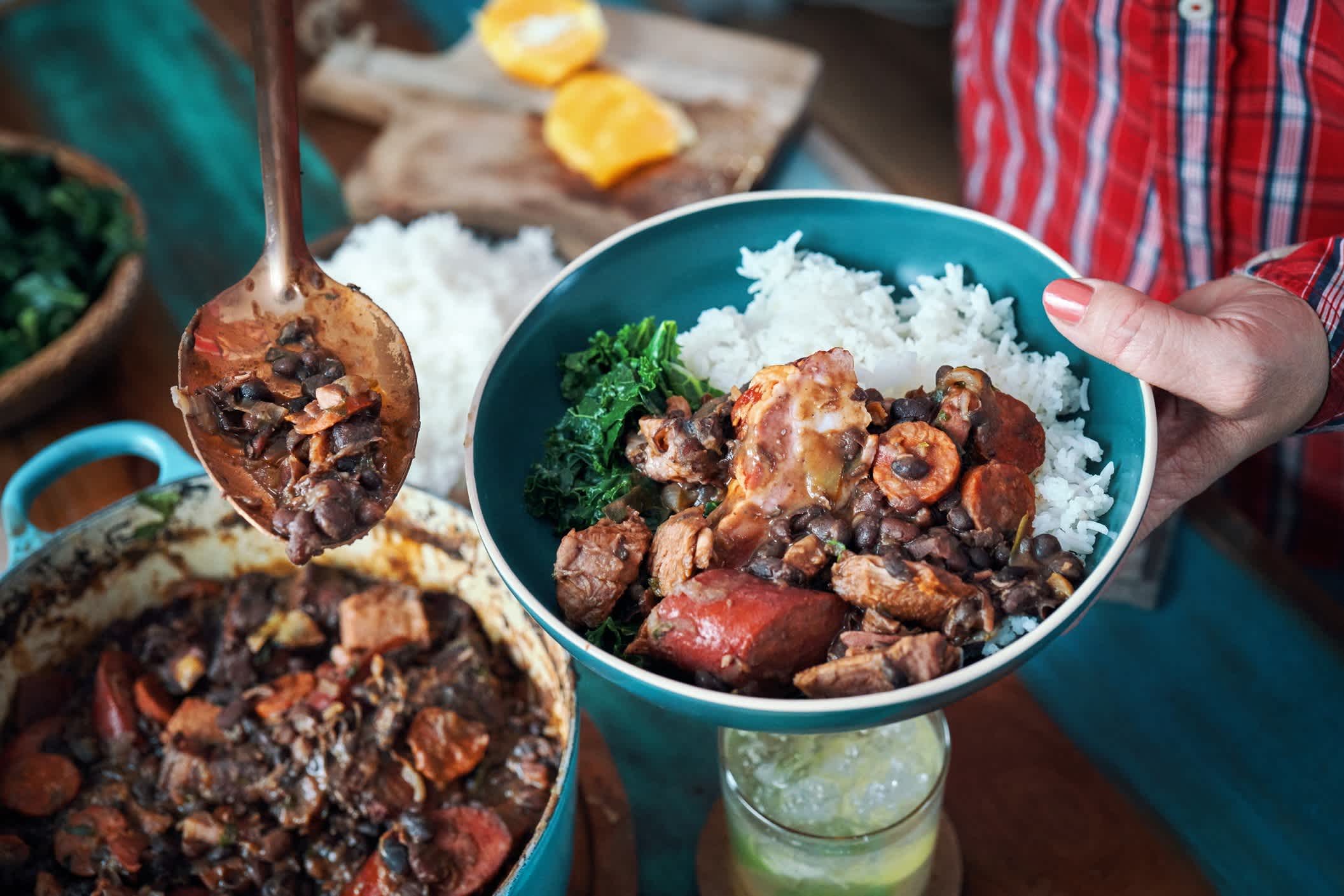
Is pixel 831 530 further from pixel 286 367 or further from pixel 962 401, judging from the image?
pixel 286 367

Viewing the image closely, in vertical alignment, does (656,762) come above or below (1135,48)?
below

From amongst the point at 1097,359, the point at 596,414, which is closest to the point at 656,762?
the point at 596,414

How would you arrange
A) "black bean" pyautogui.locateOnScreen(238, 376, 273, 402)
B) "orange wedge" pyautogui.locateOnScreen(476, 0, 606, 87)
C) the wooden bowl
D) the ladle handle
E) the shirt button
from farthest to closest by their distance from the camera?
1. "orange wedge" pyautogui.locateOnScreen(476, 0, 606, 87)
2. the wooden bowl
3. the shirt button
4. "black bean" pyautogui.locateOnScreen(238, 376, 273, 402)
5. the ladle handle

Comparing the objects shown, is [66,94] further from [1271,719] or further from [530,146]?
[1271,719]

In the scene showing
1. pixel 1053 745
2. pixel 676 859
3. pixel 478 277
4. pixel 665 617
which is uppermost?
pixel 665 617

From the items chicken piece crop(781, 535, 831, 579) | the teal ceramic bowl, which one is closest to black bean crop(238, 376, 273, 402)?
the teal ceramic bowl

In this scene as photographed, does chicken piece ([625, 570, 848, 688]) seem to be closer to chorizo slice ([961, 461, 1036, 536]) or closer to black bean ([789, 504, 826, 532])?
black bean ([789, 504, 826, 532])

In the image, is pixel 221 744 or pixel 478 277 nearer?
pixel 221 744

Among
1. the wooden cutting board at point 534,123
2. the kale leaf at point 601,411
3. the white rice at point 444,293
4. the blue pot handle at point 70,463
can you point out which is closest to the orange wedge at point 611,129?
Result: the wooden cutting board at point 534,123

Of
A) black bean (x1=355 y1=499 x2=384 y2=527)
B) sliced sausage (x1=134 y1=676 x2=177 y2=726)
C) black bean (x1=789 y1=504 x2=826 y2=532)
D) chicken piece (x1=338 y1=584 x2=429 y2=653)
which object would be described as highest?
black bean (x1=789 y1=504 x2=826 y2=532)
